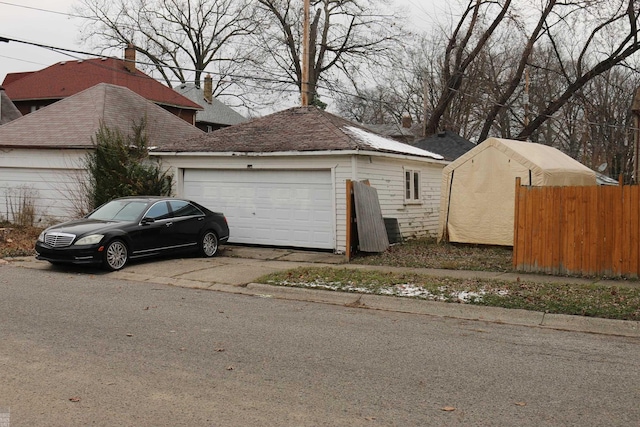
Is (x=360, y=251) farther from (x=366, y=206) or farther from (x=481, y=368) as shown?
(x=481, y=368)

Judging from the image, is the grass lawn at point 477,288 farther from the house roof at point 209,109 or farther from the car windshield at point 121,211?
the house roof at point 209,109

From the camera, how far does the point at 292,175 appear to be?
16.4m

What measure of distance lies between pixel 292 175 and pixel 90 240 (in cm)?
579

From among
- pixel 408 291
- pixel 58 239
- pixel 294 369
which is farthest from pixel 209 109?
pixel 294 369

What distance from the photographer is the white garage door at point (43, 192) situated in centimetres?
1952

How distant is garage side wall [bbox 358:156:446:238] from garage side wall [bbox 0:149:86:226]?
29.7 feet

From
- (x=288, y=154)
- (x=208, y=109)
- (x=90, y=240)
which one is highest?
(x=208, y=109)

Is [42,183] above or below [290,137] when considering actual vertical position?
below

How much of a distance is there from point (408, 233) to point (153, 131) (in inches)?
385

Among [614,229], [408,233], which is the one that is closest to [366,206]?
[408,233]

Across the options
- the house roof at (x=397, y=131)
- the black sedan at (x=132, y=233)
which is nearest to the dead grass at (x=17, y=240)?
the black sedan at (x=132, y=233)

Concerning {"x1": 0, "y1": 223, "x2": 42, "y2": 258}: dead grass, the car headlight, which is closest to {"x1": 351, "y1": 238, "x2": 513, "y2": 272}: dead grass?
the car headlight

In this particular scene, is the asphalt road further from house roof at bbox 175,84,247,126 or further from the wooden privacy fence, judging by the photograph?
house roof at bbox 175,84,247,126

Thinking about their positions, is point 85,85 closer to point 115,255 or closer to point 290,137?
point 290,137
